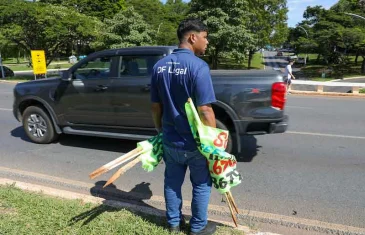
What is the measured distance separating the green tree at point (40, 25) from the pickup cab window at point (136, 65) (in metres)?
19.2

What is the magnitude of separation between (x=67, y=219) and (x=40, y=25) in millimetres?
23934

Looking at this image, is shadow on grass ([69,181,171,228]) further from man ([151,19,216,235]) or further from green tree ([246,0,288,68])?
green tree ([246,0,288,68])

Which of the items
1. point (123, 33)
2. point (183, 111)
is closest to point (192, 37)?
point (183, 111)

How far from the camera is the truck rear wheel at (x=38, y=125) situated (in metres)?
6.38

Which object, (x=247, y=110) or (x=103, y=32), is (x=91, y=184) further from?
(x=103, y=32)

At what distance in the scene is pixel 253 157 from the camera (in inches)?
222

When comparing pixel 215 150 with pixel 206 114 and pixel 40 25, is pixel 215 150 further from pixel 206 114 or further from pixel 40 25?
pixel 40 25

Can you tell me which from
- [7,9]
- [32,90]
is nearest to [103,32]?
[7,9]

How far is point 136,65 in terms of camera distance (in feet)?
18.6

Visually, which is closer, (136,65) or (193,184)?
(193,184)

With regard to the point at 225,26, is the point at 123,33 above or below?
below

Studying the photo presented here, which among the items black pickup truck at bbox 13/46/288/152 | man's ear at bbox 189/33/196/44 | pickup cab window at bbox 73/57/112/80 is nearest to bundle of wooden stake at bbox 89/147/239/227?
man's ear at bbox 189/33/196/44

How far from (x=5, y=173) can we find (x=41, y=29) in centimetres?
2219

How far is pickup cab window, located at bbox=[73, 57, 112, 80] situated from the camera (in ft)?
19.2
